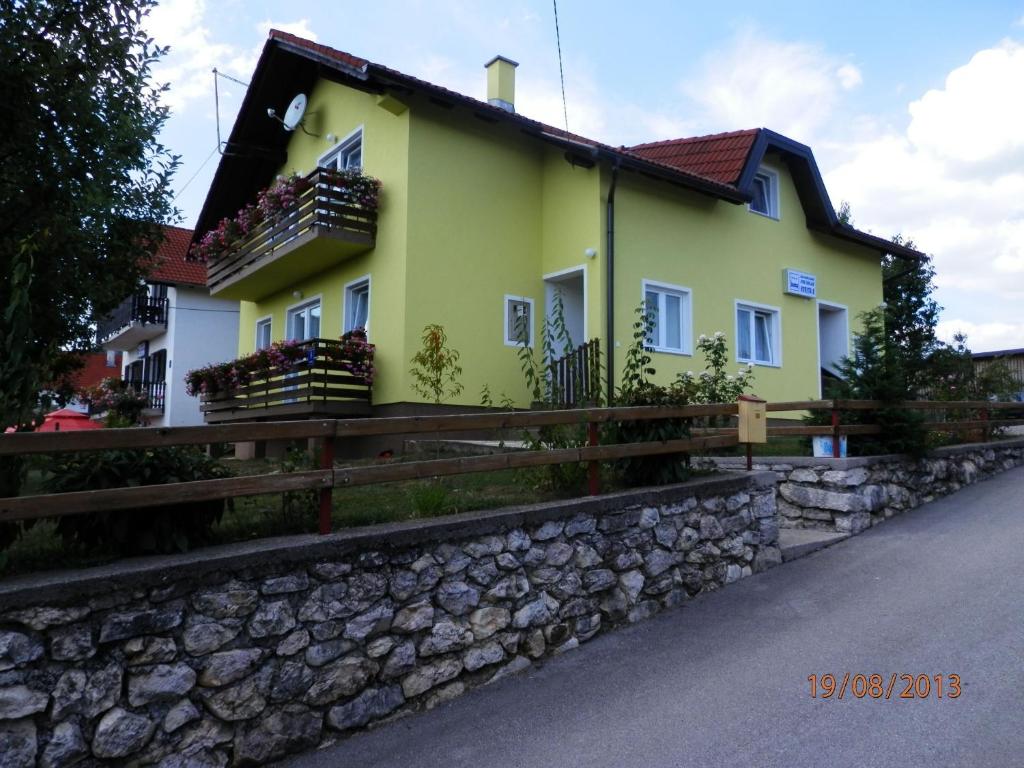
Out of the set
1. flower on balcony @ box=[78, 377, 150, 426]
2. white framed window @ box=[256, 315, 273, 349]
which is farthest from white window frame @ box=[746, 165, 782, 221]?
flower on balcony @ box=[78, 377, 150, 426]

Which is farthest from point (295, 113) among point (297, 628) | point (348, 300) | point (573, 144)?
point (297, 628)

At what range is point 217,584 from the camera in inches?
153

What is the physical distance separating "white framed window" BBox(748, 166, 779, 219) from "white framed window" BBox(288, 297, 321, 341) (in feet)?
29.6

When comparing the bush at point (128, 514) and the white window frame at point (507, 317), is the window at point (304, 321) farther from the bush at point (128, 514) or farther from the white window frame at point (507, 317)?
the bush at point (128, 514)

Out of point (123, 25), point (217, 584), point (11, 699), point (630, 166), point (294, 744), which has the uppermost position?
point (630, 166)

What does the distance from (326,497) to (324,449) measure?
29 cm

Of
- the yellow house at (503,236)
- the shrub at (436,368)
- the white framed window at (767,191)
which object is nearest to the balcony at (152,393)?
the yellow house at (503,236)

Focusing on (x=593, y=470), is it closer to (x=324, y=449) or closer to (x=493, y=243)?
(x=324, y=449)

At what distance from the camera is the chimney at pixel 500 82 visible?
1480 centimetres

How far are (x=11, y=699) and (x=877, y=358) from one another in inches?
345

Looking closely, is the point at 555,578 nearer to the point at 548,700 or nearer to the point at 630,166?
the point at 548,700

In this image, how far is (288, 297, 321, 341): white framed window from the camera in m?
14.8

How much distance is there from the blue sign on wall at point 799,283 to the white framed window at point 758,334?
60 centimetres

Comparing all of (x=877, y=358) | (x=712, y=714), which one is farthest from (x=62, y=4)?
(x=877, y=358)
